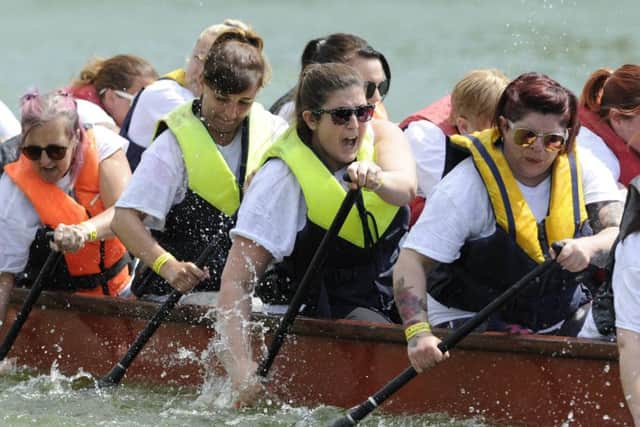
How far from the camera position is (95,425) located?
4.51 metres

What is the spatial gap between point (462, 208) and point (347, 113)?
481 millimetres

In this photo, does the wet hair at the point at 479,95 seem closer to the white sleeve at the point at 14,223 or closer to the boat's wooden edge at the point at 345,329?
the boat's wooden edge at the point at 345,329

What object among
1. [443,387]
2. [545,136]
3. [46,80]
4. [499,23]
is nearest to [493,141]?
[545,136]

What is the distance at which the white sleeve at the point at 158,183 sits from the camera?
4.54 meters

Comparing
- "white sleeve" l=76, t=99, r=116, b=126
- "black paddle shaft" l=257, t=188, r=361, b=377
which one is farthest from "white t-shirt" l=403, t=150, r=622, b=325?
"white sleeve" l=76, t=99, r=116, b=126

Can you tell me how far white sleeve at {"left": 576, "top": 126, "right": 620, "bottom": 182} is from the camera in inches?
187

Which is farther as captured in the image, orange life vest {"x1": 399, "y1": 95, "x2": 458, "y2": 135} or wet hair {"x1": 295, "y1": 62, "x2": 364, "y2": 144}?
orange life vest {"x1": 399, "y1": 95, "x2": 458, "y2": 135}

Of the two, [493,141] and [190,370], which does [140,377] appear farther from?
[493,141]

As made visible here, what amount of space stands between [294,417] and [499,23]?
41.7 ft

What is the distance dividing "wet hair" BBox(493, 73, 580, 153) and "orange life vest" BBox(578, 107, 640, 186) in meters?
0.94

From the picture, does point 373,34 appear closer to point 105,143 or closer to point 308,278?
point 105,143

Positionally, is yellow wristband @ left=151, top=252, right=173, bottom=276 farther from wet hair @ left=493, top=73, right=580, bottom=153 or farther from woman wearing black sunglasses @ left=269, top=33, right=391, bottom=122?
wet hair @ left=493, top=73, right=580, bottom=153

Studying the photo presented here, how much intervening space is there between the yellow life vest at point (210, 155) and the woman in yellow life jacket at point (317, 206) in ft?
1.50

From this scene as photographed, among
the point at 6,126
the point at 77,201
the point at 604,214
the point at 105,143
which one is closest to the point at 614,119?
the point at 604,214
